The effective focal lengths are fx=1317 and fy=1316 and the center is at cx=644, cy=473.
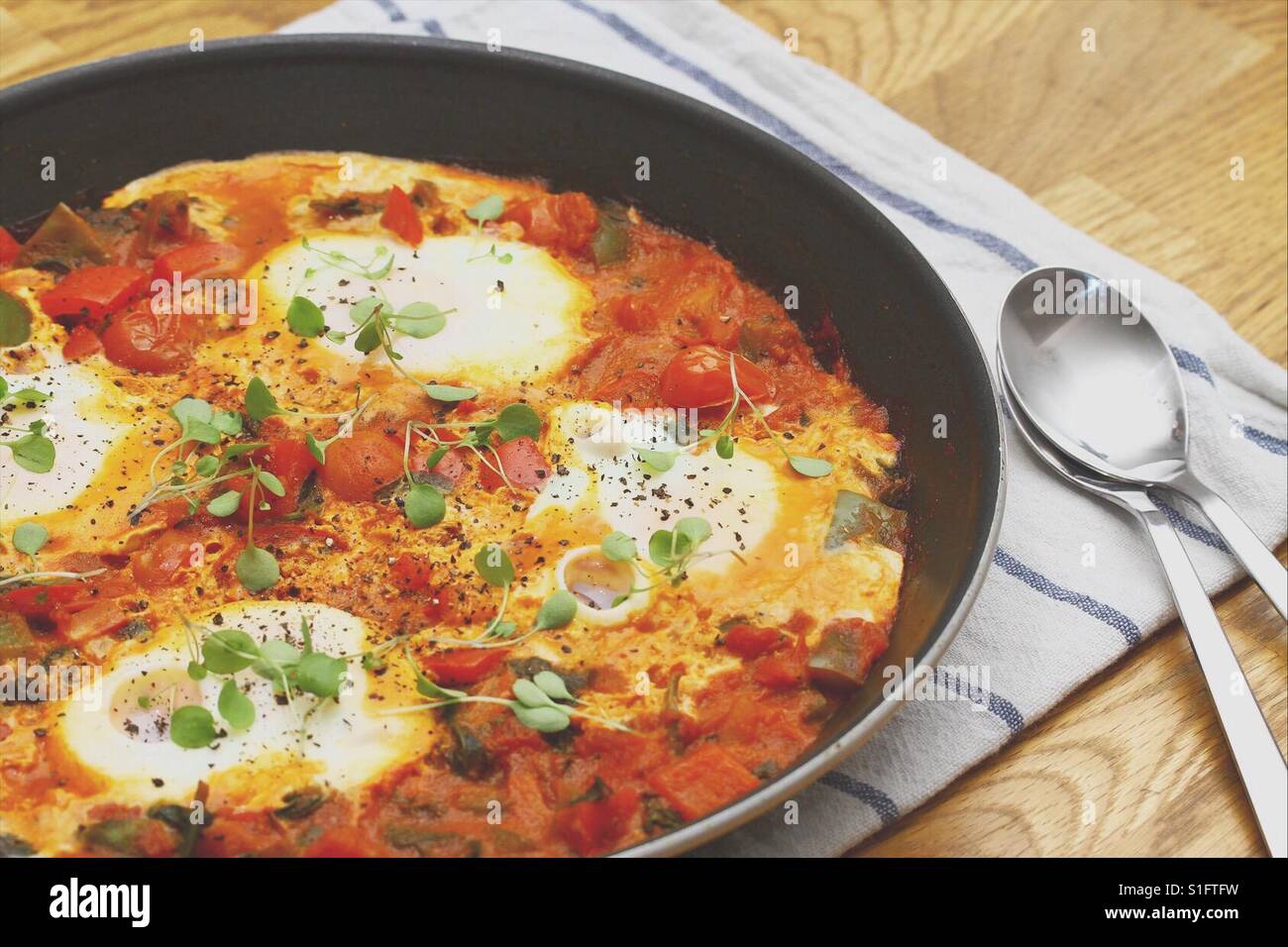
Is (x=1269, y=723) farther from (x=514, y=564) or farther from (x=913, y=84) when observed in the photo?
(x=913, y=84)

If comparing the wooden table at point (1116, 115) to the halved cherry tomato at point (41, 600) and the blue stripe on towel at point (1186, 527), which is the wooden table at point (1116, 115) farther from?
the halved cherry tomato at point (41, 600)

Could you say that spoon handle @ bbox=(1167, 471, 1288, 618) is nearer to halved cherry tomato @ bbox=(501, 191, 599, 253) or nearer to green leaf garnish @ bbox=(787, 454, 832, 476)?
green leaf garnish @ bbox=(787, 454, 832, 476)

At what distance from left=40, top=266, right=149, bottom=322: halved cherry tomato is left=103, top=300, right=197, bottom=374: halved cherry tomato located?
55 millimetres

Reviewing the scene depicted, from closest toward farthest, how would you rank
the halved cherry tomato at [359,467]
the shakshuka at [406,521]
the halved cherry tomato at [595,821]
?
the halved cherry tomato at [595,821] < the shakshuka at [406,521] < the halved cherry tomato at [359,467]

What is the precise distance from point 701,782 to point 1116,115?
3.51 metres

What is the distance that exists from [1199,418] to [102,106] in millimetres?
3496

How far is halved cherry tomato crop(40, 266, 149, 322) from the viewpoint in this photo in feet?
12.4

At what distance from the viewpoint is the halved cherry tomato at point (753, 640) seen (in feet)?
10.3

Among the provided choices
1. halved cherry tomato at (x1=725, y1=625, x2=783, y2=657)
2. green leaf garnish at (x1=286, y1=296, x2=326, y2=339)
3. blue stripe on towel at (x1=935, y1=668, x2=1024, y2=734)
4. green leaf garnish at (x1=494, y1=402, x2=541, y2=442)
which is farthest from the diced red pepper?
green leaf garnish at (x1=286, y1=296, x2=326, y2=339)

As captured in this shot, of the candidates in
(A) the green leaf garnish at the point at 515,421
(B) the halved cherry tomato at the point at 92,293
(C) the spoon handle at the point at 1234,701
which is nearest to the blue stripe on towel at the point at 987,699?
(C) the spoon handle at the point at 1234,701

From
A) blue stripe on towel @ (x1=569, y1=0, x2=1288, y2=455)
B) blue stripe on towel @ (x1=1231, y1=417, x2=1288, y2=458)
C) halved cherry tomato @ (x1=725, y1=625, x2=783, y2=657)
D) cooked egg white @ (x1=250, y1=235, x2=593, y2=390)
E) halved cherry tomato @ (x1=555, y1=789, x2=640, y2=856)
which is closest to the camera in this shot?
halved cherry tomato @ (x1=555, y1=789, x2=640, y2=856)

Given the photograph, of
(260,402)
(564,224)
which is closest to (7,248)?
(260,402)

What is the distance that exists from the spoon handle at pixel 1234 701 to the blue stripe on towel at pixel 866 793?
0.86m
